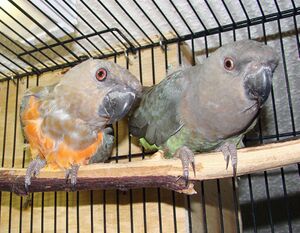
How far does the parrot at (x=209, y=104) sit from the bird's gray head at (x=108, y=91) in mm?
200

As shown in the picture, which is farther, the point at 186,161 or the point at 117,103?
the point at 117,103

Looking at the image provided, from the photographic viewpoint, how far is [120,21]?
7.63ft

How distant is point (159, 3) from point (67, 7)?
1.55ft

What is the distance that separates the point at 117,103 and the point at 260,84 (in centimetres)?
64

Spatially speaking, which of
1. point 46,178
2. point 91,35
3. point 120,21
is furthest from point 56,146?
point 120,21

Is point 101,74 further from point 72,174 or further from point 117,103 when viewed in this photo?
point 72,174

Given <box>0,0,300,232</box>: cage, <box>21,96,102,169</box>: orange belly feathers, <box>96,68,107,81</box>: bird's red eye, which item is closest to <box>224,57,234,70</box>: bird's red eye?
<box>0,0,300,232</box>: cage

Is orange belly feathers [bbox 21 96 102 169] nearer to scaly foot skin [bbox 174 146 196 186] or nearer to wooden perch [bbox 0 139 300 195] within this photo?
wooden perch [bbox 0 139 300 195]

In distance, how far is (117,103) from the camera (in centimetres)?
191

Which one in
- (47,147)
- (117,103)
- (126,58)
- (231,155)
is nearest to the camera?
(231,155)

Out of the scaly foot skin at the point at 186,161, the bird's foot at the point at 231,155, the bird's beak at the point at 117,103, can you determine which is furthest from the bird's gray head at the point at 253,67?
the bird's beak at the point at 117,103

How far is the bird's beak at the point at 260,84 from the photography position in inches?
65.6

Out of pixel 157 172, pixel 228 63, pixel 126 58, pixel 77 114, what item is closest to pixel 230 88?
pixel 228 63

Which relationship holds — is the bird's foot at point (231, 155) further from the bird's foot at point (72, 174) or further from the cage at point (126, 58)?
the bird's foot at point (72, 174)
